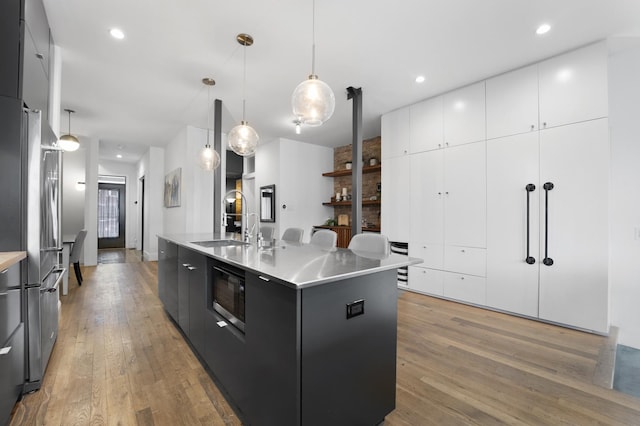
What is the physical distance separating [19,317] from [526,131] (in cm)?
460

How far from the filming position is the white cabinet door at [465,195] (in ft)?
11.5

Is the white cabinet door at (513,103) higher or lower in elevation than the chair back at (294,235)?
higher

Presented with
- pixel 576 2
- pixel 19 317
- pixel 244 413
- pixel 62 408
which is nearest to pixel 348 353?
pixel 244 413

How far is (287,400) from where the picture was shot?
1.19 meters

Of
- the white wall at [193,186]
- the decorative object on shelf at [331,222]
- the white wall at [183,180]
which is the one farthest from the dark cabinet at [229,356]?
the decorative object on shelf at [331,222]

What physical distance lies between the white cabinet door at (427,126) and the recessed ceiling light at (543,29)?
1.36 m

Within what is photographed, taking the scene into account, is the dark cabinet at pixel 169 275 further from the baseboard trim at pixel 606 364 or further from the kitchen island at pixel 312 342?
the baseboard trim at pixel 606 364

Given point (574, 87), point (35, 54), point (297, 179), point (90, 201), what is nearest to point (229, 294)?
point (35, 54)

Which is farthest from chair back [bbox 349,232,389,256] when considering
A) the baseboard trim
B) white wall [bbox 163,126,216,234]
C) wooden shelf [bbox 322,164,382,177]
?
white wall [bbox 163,126,216,234]

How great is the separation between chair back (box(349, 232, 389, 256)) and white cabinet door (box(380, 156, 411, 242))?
2154mm

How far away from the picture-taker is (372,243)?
7.47ft

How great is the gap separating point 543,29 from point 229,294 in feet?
11.5

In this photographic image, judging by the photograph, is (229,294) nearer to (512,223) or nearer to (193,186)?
(512,223)

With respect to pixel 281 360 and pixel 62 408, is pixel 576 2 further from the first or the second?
pixel 62 408
